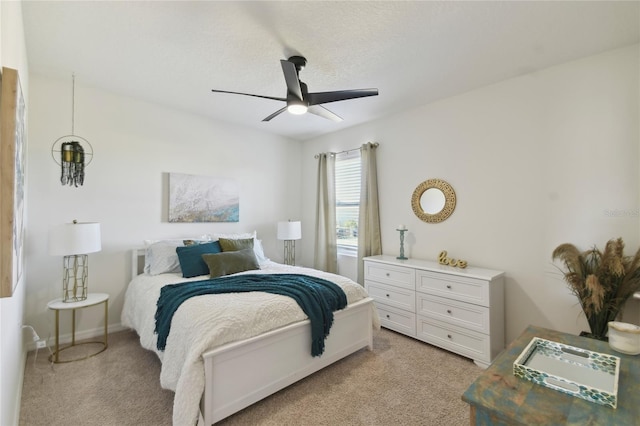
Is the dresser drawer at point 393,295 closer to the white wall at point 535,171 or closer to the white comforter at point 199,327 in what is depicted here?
the white wall at point 535,171

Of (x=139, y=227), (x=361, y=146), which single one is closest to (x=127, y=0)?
(x=139, y=227)

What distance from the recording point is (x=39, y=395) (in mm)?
2102

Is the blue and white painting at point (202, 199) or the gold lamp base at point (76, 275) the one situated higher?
the blue and white painting at point (202, 199)

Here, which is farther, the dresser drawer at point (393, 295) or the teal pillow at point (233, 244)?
the teal pillow at point (233, 244)

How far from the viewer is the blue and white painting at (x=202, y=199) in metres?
3.69

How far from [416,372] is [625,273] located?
1.73 m

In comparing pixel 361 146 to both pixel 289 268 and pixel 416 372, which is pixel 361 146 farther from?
pixel 416 372

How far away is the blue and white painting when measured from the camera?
3693mm

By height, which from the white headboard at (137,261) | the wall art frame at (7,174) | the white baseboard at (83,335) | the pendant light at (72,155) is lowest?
the white baseboard at (83,335)

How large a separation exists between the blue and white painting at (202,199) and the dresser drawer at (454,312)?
2826 millimetres

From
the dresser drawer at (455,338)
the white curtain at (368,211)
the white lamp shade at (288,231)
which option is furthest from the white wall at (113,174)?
the dresser drawer at (455,338)

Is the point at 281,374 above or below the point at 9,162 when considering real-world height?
below

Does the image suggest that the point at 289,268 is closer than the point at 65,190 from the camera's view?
No

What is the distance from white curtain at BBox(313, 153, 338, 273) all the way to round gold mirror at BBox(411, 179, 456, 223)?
4.59ft
